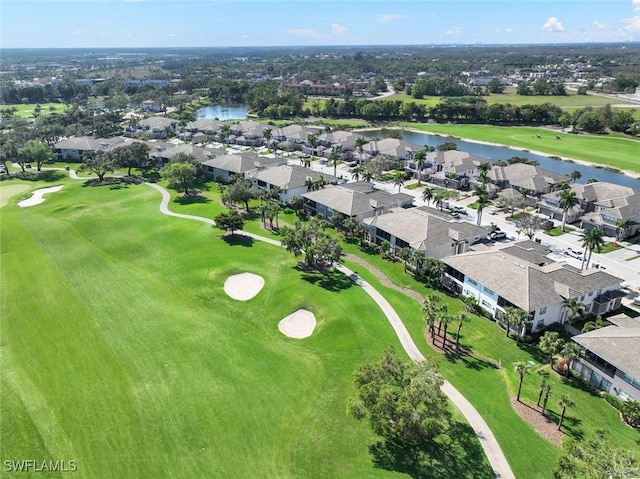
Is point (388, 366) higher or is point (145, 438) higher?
point (388, 366)

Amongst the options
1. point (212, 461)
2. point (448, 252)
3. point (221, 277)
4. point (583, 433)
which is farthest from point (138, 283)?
point (583, 433)

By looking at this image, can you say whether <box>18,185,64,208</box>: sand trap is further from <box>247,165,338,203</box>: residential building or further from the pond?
the pond

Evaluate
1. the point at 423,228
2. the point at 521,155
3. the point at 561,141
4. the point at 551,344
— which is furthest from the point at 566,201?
the point at 561,141

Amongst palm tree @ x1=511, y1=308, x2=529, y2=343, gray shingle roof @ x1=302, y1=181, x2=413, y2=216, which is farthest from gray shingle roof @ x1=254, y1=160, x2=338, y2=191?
palm tree @ x1=511, y1=308, x2=529, y2=343

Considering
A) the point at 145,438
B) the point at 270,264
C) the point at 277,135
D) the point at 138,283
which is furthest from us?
the point at 277,135

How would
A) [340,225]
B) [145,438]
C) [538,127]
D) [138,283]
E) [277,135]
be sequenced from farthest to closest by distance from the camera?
[538,127]
[277,135]
[340,225]
[138,283]
[145,438]

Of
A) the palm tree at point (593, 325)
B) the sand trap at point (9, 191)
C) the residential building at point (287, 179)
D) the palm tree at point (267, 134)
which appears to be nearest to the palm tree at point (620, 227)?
the palm tree at point (593, 325)

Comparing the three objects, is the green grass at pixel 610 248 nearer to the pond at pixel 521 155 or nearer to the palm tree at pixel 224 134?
the pond at pixel 521 155

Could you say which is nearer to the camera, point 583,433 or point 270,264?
point 583,433

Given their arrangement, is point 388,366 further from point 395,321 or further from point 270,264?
point 270,264
